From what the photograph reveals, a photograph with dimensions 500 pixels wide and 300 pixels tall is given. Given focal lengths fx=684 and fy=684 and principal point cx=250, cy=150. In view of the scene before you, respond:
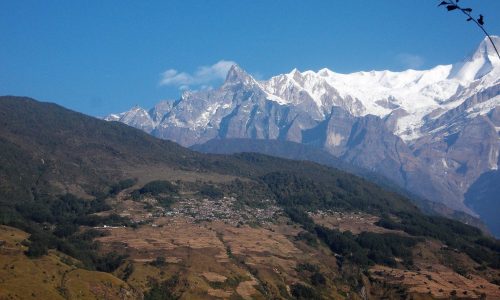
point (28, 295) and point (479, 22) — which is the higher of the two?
point (479, 22)

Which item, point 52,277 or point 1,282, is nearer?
point 1,282

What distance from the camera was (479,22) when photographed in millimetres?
58406

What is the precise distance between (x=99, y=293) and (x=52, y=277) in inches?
582

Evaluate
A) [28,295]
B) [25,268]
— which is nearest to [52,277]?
[25,268]

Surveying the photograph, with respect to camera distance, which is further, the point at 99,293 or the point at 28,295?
the point at 99,293

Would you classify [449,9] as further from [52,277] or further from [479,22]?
[52,277]

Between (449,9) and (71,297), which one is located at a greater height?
(449,9)

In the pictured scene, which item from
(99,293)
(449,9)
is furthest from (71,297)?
(449,9)

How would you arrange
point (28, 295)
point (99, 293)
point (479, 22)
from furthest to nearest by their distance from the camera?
point (99, 293)
point (28, 295)
point (479, 22)

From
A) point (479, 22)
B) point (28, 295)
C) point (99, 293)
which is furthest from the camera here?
point (99, 293)

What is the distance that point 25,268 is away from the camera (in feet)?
649

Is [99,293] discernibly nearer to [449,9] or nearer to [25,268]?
[25,268]

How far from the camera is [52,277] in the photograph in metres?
198

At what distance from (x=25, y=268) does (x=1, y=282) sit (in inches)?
680
